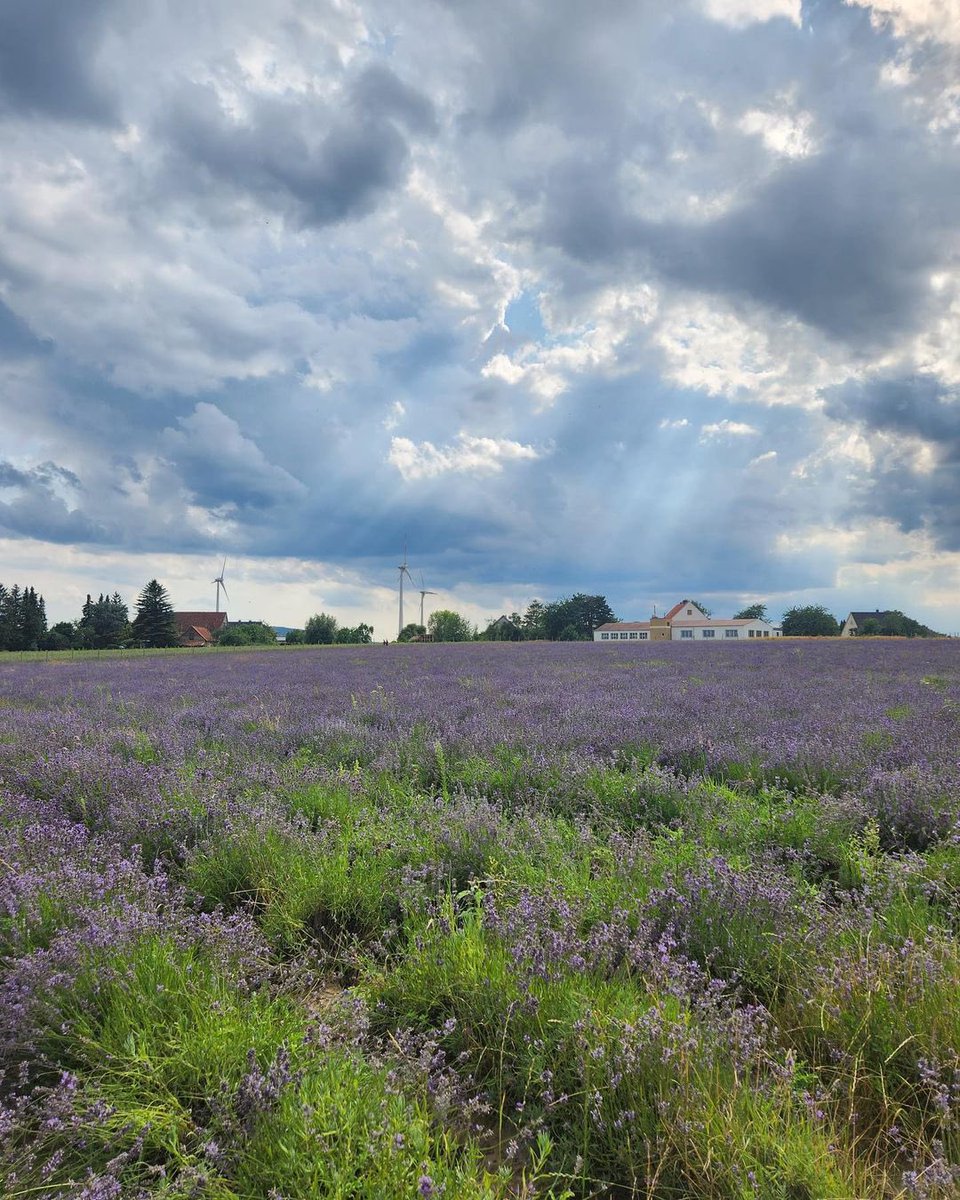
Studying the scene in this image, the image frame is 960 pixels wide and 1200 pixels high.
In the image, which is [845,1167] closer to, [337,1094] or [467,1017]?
[467,1017]

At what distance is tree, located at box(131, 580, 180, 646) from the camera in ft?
245

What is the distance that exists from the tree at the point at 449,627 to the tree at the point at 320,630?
47.7 ft

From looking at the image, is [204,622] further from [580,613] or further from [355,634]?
[580,613]

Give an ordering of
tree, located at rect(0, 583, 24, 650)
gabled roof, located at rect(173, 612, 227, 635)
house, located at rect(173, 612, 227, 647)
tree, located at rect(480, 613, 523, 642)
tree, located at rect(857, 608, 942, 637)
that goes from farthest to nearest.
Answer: gabled roof, located at rect(173, 612, 227, 635), house, located at rect(173, 612, 227, 647), tree, located at rect(480, 613, 523, 642), tree, located at rect(0, 583, 24, 650), tree, located at rect(857, 608, 942, 637)

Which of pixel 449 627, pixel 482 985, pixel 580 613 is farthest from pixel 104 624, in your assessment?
pixel 482 985

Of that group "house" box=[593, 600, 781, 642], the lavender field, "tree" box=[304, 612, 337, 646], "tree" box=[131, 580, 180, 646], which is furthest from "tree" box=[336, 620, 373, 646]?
the lavender field

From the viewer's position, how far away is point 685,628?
9425 centimetres

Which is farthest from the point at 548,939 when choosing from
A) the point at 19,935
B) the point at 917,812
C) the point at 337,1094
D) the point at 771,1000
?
the point at 917,812

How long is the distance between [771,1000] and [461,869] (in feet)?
5.50

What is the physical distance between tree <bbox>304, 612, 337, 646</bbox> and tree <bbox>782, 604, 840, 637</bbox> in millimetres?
69118

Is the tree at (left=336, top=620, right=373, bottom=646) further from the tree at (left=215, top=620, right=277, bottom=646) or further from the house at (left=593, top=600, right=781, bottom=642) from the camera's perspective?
the house at (left=593, top=600, right=781, bottom=642)

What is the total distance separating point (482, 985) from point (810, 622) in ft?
345

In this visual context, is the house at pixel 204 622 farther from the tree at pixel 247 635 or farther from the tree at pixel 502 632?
the tree at pixel 502 632

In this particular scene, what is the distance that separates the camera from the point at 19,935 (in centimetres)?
251
